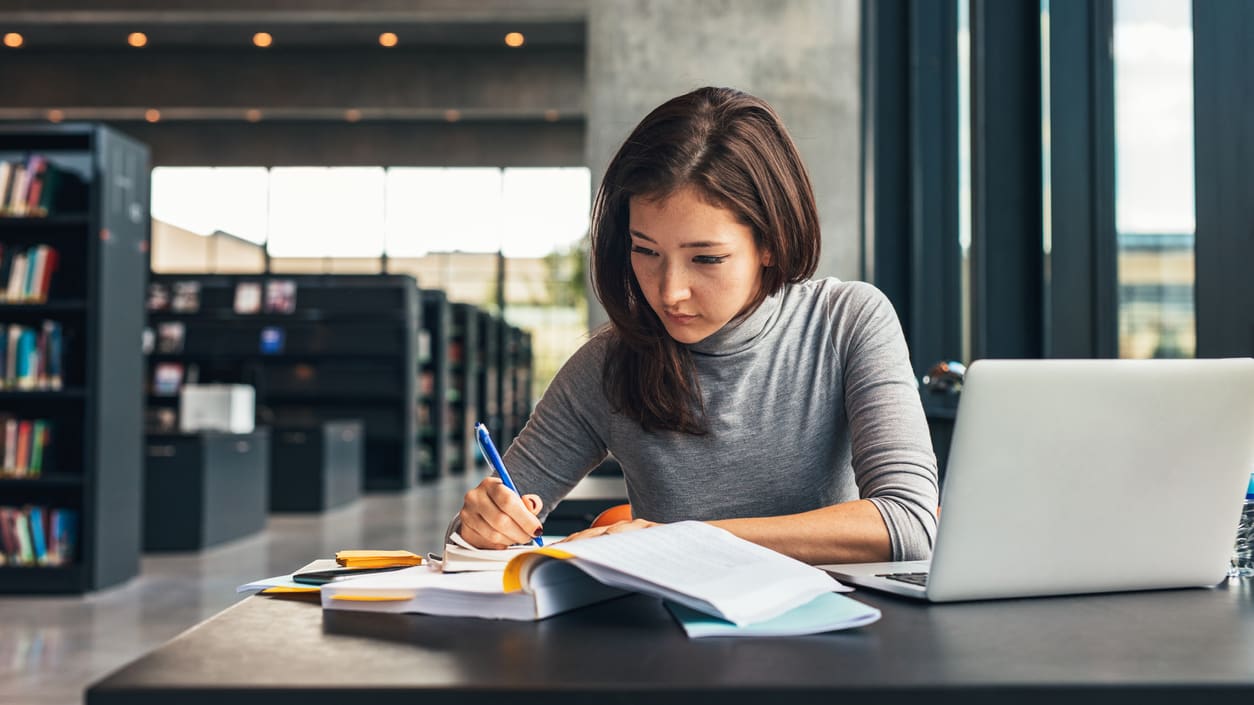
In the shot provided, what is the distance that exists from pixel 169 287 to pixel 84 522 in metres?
5.79

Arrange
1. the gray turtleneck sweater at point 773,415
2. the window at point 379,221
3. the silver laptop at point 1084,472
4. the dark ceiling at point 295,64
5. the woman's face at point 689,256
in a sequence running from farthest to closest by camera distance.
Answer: the window at point 379,221 → the dark ceiling at point 295,64 → the gray turtleneck sweater at point 773,415 → the woman's face at point 689,256 → the silver laptop at point 1084,472

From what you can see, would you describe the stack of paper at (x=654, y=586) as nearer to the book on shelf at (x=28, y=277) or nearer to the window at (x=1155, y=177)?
the window at (x=1155, y=177)

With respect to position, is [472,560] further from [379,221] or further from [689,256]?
[379,221]

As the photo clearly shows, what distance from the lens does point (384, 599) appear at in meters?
Result: 0.92

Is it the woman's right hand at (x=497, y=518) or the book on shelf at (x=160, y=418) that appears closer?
the woman's right hand at (x=497, y=518)

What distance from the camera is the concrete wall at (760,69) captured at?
5.62 meters

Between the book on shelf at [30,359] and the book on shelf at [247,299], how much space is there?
5.37m

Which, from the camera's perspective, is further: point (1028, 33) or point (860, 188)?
point (860, 188)

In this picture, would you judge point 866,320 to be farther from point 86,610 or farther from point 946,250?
point 86,610

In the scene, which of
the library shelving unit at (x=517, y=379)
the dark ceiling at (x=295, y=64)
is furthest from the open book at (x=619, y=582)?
the library shelving unit at (x=517, y=379)

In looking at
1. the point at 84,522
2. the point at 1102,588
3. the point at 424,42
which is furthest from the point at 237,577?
the point at 424,42

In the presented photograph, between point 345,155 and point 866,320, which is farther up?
point 345,155

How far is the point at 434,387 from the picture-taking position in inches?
457

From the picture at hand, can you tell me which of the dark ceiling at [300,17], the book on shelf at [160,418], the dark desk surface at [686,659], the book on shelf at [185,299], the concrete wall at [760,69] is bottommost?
the book on shelf at [160,418]
